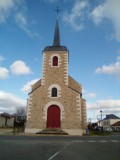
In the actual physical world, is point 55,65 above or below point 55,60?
below

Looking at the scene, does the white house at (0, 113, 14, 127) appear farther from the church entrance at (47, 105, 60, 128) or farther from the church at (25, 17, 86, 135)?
the church entrance at (47, 105, 60, 128)

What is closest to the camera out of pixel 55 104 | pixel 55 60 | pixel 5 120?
pixel 55 104

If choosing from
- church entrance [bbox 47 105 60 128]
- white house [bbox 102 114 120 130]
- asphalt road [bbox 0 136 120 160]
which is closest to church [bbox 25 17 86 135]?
church entrance [bbox 47 105 60 128]

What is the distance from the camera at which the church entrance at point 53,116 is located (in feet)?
83.0

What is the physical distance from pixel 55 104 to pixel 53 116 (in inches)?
59.5

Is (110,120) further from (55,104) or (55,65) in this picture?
(55,104)

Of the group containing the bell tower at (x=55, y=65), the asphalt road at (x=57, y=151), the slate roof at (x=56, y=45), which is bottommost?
the asphalt road at (x=57, y=151)

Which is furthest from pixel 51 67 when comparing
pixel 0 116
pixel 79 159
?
pixel 0 116

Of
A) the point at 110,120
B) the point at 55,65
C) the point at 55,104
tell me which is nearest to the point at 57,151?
the point at 55,104

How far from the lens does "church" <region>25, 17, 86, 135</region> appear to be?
2495cm

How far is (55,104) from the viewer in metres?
25.9

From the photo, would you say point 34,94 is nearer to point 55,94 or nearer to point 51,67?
point 55,94

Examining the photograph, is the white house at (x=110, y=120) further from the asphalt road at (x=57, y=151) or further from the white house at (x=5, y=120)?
the asphalt road at (x=57, y=151)

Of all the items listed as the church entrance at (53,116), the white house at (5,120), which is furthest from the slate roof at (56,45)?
the white house at (5,120)
